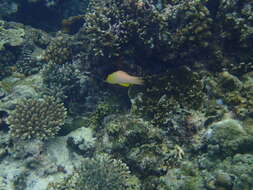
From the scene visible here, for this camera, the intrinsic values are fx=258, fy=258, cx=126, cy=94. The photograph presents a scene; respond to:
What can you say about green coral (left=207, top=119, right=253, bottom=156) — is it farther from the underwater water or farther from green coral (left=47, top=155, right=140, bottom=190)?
green coral (left=47, top=155, right=140, bottom=190)

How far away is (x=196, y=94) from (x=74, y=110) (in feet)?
11.5

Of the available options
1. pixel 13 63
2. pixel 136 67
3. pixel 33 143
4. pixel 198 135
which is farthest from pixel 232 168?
pixel 13 63

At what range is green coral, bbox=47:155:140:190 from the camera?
16.7 ft

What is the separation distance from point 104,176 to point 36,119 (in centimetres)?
242

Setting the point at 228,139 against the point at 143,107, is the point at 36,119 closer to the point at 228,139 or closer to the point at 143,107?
the point at 143,107

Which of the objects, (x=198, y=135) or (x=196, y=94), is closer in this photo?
(x=198, y=135)

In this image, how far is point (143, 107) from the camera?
19.1 ft

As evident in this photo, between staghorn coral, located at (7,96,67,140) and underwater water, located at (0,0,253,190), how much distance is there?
3cm

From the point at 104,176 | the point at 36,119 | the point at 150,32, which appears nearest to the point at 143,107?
the point at 104,176

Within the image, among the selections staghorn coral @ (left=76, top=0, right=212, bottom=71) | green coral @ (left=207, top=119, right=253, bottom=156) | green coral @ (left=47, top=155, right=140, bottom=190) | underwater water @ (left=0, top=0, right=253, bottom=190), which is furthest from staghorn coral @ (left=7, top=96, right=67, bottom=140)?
green coral @ (left=207, top=119, right=253, bottom=156)

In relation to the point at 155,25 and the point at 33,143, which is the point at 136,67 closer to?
the point at 155,25

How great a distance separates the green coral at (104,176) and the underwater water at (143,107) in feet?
0.07

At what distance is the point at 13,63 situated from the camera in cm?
905

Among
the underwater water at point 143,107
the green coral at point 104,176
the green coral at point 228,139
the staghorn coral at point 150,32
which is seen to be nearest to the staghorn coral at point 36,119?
the underwater water at point 143,107
